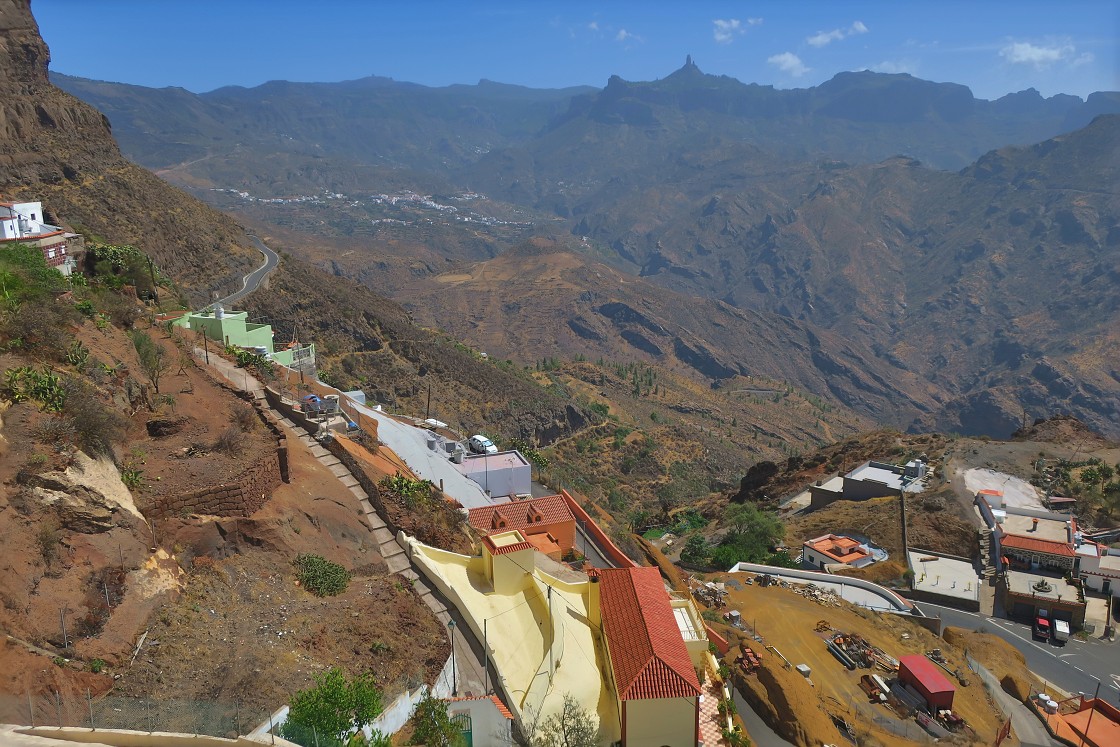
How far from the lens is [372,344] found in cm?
6297

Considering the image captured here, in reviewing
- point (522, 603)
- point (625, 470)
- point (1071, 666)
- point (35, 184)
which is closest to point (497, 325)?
point (625, 470)

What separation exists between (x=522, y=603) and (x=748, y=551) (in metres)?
27.5

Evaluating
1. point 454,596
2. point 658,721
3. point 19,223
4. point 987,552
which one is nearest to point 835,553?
point 987,552

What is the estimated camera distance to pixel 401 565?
17047 millimetres

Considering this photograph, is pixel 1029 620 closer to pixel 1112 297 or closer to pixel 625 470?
pixel 625 470

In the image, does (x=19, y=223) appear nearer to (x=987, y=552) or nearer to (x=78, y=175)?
(x=78, y=175)

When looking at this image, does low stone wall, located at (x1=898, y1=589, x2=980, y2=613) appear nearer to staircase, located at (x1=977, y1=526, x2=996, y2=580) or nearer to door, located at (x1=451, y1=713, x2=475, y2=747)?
staircase, located at (x1=977, y1=526, x2=996, y2=580)

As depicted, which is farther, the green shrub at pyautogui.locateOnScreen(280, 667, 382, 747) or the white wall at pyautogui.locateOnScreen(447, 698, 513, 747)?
the white wall at pyautogui.locateOnScreen(447, 698, 513, 747)

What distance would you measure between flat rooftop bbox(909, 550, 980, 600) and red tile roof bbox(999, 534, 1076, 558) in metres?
2.18

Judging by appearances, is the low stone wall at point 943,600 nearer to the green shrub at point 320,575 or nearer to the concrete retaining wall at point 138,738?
the green shrub at point 320,575

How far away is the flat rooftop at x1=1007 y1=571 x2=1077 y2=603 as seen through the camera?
34312 millimetres

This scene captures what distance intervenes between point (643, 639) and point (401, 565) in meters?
5.55

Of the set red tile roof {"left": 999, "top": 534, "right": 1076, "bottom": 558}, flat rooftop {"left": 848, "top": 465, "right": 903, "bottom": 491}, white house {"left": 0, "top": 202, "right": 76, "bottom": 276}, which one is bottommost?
flat rooftop {"left": 848, "top": 465, "right": 903, "bottom": 491}

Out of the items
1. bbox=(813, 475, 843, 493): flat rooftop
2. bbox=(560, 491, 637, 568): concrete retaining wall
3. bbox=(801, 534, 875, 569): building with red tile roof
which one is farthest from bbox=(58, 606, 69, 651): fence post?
bbox=(813, 475, 843, 493): flat rooftop
